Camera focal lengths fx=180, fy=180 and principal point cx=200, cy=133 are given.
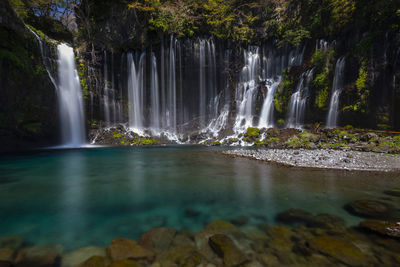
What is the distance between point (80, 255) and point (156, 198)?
2133mm

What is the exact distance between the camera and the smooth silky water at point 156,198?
118 inches


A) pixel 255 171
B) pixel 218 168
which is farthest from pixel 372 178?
pixel 218 168

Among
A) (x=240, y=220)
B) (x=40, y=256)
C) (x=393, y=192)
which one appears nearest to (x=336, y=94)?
(x=393, y=192)

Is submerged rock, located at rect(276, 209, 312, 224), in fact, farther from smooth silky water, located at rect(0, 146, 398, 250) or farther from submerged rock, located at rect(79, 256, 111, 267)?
submerged rock, located at rect(79, 256, 111, 267)

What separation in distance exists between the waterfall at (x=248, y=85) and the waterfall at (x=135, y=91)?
37.7 feet

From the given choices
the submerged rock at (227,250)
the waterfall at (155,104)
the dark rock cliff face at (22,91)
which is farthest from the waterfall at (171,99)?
the submerged rock at (227,250)

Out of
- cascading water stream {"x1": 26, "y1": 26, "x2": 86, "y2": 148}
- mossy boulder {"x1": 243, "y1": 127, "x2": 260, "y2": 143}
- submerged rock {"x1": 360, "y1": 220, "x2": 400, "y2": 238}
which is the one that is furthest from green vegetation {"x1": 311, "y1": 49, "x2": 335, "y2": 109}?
cascading water stream {"x1": 26, "y1": 26, "x2": 86, "y2": 148}

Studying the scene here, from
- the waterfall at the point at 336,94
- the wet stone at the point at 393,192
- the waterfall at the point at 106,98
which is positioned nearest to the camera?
the wet stone at the point at 393,192

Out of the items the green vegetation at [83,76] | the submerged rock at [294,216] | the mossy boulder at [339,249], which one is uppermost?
the green vegetation at [83,76]

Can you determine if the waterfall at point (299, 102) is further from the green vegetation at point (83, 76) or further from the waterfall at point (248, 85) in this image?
the green vegetation at point (83, 76)

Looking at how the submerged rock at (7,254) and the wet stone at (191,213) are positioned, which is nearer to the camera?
the submerged rock at (7,254)

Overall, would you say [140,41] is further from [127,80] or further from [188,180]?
[188,180]

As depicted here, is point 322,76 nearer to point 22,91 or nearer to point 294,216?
point 294,216

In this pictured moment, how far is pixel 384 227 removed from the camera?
248 cm
